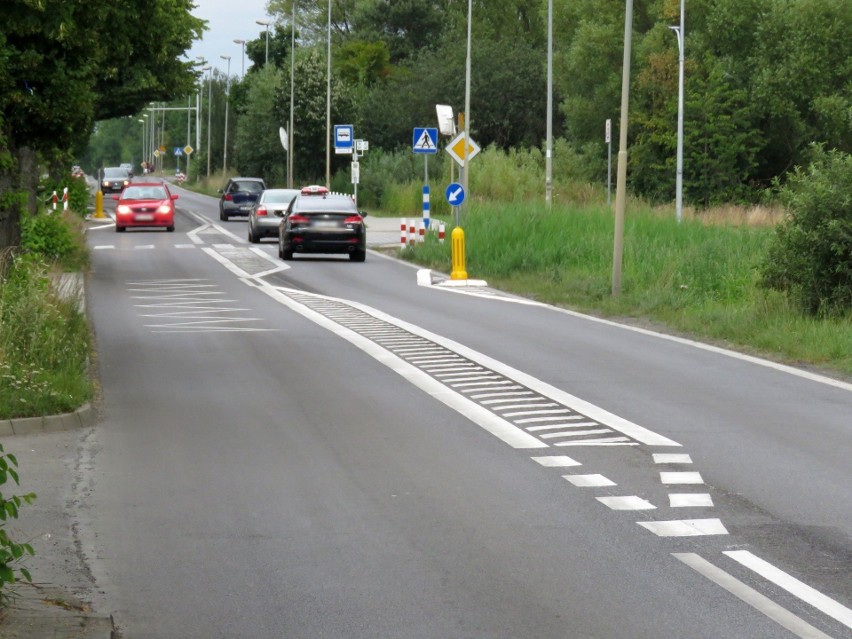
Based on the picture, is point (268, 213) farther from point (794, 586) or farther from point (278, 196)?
point (794, 586)

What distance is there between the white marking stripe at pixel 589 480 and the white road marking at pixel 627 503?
1.36ft

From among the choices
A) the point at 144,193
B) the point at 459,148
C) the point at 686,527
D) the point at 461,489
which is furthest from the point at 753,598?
the point at 144,193

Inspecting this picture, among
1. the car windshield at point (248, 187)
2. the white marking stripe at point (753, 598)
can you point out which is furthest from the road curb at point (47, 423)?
the car windshield at point (248, 187)

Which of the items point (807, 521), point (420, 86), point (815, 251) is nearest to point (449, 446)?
point (807, 521)

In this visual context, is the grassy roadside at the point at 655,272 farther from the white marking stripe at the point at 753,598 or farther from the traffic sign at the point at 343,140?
the traffic sign at the point at 343,140

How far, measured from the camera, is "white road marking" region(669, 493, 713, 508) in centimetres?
891

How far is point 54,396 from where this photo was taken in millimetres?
12266

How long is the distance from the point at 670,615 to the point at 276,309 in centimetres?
1703

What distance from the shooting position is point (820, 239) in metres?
20.2

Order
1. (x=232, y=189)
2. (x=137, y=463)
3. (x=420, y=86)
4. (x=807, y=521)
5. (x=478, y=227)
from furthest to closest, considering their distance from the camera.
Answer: (x=420, y=86)
(x=232, y=189)
(x=478, y=227)
(x=137, y=463)
(x=807, y=521)

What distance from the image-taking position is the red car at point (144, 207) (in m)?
48.3

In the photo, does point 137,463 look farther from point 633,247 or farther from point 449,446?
point 633,247

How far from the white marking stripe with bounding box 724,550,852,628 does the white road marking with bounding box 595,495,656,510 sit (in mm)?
1163

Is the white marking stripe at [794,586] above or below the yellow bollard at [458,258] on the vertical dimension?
below
